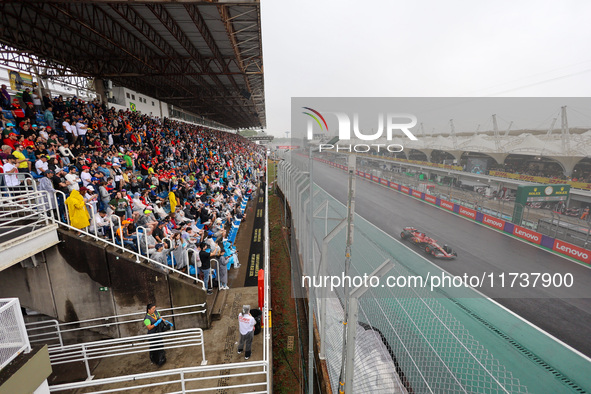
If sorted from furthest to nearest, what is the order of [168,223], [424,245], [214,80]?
[214,80], [424,245], [168,223]

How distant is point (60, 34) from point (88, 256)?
14.7 m

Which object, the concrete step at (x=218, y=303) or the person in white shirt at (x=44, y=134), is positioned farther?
the person in white shirt at (x=44, y=134)

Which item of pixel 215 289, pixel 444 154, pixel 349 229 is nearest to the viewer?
pixel 349 229

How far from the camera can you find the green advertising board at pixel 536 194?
667 inches

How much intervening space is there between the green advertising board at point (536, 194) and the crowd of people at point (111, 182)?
17.2 metres

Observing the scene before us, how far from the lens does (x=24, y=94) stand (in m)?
9.57

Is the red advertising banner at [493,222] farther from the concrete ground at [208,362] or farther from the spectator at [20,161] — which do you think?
the spectator at [20,161]

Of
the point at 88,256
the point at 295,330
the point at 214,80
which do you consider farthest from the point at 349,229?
the point at 214,80

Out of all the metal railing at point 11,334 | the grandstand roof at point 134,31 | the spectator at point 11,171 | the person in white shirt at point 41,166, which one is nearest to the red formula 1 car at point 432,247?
the grandstand roof at point 134,31

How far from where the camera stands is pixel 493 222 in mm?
19344

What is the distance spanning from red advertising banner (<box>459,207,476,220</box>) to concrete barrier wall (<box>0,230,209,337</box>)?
853 inches

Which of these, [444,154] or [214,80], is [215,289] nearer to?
[214,80]

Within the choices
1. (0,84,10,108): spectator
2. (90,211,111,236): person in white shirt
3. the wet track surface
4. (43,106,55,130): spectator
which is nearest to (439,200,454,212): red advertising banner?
the wet track surface

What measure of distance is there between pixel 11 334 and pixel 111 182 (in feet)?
19.1
